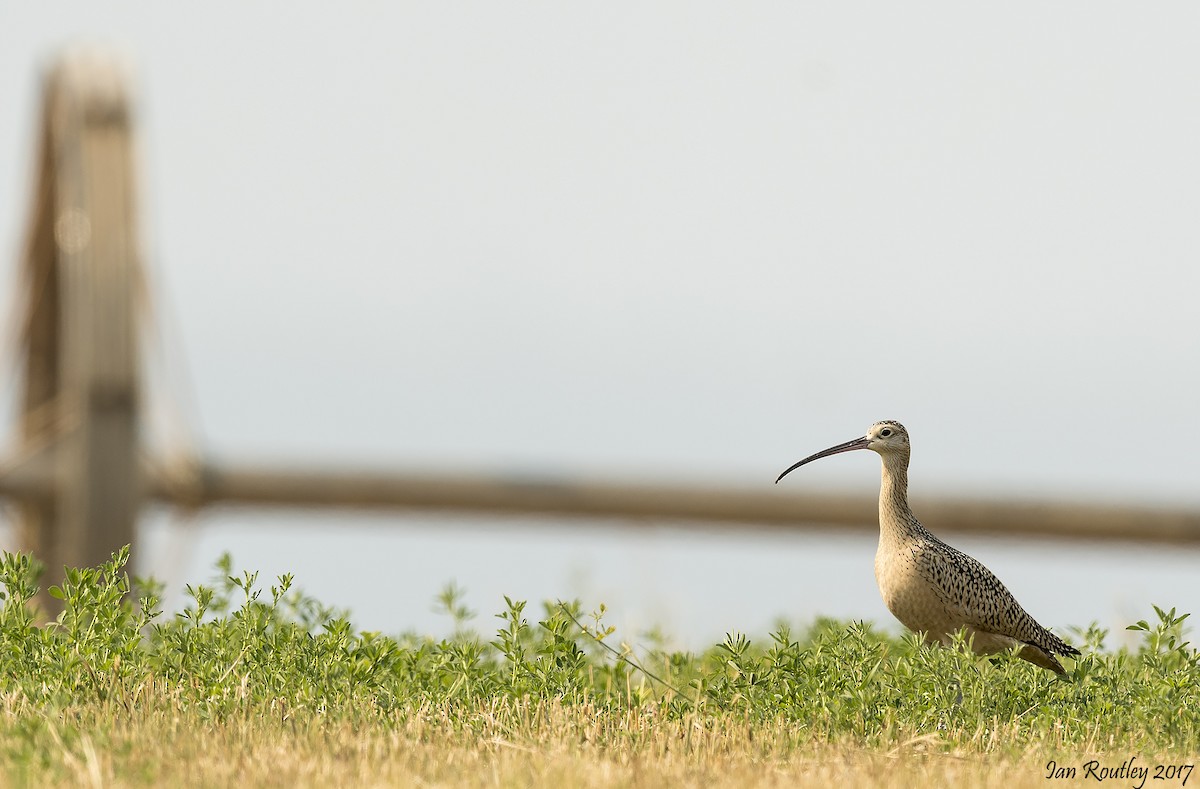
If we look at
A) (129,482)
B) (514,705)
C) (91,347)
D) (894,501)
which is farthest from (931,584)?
(91,347)

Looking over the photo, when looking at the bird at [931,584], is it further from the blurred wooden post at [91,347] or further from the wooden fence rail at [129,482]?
the blurred wooden post at [91,347]

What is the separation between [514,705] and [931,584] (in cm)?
186

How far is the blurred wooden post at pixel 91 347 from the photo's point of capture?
8.16 m

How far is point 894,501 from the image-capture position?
21.6 ft

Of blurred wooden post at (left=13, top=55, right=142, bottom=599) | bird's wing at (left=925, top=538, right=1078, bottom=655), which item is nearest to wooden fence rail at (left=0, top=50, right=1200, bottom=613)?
blurred wooden post at (left=13, top=55, right=142, bottom=599)

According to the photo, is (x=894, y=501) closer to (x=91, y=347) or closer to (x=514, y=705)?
(x=514, y=705)

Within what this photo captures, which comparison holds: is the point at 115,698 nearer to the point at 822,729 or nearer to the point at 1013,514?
the point at 822,729

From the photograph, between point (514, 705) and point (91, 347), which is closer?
point (514, 705)

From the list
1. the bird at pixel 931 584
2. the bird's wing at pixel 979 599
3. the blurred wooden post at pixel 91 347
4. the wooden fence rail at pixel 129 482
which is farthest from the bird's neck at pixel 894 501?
the blurred wooden post at pixel 91 347

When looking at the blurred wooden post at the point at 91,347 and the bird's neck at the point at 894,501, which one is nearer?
the bird's neck at the point at 894,501

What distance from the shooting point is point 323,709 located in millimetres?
5465

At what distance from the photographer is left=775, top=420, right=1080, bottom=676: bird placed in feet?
20.9

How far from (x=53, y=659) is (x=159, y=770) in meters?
1.27

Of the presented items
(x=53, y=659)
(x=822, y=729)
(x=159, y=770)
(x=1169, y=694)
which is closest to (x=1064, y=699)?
(x=1169, y=694)
